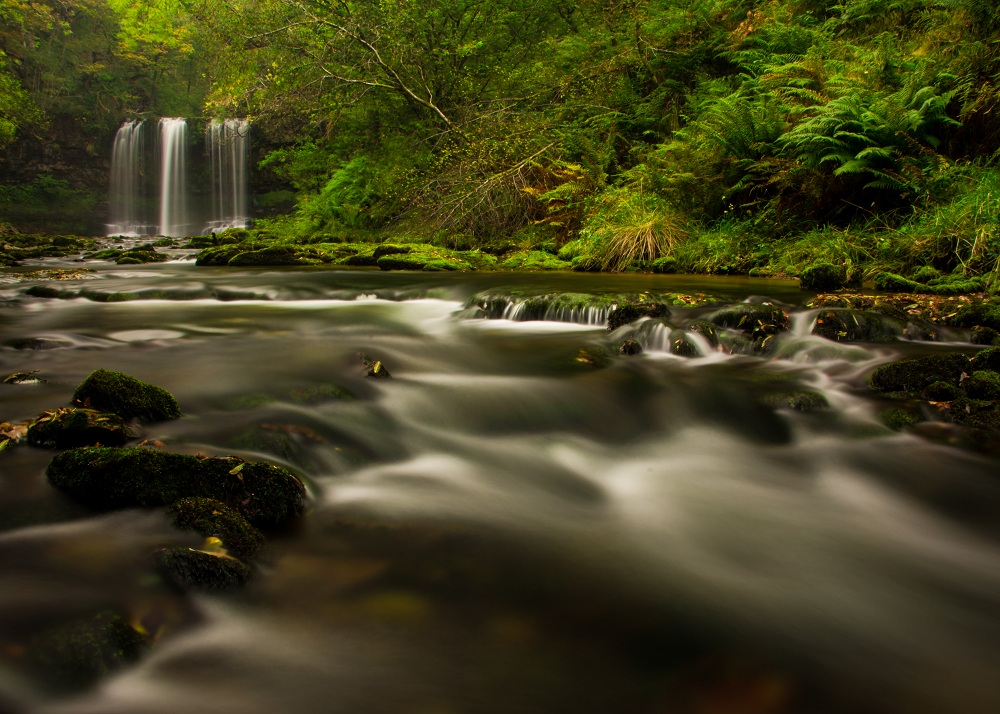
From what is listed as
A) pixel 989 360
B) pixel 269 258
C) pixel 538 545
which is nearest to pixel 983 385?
pixel 989 360

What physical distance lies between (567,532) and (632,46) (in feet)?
45.6

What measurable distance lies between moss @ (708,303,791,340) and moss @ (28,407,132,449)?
16.1ft

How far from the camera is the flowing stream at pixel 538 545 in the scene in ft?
6.28

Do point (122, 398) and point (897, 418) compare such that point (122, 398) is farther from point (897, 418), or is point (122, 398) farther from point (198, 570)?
point (897, 418)

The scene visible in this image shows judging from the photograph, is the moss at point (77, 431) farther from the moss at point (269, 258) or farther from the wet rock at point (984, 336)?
the moss at point (269, 258)

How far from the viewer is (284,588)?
230cm

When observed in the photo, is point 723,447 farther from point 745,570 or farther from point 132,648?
point 132,648

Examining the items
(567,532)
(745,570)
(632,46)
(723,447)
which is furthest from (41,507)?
(632,46)

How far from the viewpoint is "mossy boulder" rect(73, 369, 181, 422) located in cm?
324

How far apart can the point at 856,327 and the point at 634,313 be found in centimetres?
192

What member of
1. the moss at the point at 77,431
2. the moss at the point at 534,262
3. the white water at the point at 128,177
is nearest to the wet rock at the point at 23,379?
the moss at the point at 77,431

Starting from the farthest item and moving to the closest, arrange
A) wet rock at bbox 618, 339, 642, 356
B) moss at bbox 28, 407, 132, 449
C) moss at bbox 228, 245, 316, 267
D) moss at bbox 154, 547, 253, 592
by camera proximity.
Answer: moss at bbox 228, 245, 316, 267 → wet rock at bbox 618, 339, 642, 356 → moss at bbox 28, 407, 132, 449 → moss at bbox 154, 547, 253, 592

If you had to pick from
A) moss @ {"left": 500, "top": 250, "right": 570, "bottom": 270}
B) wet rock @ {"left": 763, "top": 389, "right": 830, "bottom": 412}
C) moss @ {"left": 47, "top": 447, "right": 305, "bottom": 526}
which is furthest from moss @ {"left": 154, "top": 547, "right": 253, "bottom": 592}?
moss @ {"left": 500, "top": 250, "right": 570, "bottom": 270}

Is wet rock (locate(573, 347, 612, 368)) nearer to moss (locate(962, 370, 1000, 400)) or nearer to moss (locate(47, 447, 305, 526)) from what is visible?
moss (locate(962, 370, 1000, 400))
